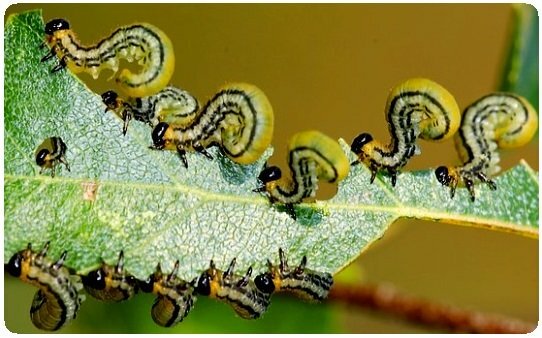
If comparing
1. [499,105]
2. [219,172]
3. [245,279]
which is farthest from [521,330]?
[219,172]

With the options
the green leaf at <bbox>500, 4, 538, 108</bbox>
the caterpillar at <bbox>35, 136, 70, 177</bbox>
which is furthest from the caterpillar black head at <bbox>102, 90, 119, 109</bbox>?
the green leaf at <bbox>500, 4, 538, 108</bbox>

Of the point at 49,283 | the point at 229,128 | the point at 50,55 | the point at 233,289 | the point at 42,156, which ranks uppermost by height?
the point at 50,55

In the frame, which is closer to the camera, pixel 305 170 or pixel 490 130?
pixel 305 170

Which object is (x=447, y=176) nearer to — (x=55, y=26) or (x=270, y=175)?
(x=270, y=175)

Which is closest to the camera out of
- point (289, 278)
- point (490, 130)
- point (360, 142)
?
point (289, 278)

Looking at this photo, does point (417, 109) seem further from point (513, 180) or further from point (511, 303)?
point (511, 303)

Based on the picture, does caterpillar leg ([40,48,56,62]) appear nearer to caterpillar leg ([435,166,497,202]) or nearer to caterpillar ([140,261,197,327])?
caterpillar ([140,261,197,327])

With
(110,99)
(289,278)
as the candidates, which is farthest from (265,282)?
(110,99)
